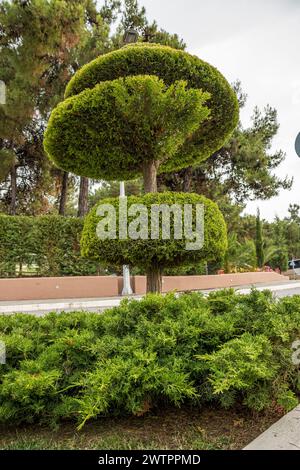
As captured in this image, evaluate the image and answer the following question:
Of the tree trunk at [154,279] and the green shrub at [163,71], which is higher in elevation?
the green shrub at [163,71]

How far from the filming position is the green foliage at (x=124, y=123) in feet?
17.8

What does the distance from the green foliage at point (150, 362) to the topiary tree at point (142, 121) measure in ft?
7.61

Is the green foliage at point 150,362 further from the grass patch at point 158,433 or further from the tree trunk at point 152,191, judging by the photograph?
the tree trunk at point 152,191

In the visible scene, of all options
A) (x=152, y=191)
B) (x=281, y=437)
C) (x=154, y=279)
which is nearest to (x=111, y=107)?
(x=152, y=191)

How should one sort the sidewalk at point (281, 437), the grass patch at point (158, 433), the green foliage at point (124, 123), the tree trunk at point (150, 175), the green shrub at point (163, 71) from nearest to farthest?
the sidewalk at point (281, 437)
the grass patch at point (158, 433)
the green foliage at point (124, 123)
the green shrub at point (163, 71)
the tree trunk at point (150, 175)

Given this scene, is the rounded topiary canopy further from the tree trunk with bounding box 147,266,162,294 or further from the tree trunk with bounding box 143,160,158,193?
the tree trunk with bounding box 147,266,162,294

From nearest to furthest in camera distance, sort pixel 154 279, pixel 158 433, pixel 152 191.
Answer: pixel 158 433
pixel 154 279
pixel 152 191

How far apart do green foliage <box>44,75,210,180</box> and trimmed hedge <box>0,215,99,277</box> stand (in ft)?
25.5

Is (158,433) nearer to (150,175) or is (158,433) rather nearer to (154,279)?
(154,279)

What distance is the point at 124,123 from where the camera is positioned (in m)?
5.88

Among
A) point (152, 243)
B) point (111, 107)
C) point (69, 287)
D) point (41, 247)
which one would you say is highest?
point (111, 107)

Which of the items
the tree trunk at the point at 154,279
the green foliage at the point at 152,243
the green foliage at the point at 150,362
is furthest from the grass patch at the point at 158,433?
the tree trunk at the point at 154,279

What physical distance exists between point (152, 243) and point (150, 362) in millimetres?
3032

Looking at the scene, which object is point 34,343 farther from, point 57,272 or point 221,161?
point 221,161
